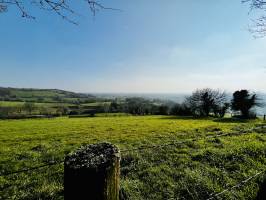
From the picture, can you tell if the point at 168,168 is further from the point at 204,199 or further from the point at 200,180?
the point at 204,199

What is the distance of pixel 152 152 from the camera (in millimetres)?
10266

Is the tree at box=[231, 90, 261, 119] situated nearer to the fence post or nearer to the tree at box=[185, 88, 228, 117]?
the tree at box=[185, 88, 228, 117]

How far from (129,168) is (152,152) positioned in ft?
7.32

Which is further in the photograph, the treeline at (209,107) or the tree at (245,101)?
the treeline at (209,107)

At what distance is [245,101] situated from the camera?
66.0 m

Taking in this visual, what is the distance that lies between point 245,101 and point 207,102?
44.8 ft

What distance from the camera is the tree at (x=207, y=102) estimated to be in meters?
77.9

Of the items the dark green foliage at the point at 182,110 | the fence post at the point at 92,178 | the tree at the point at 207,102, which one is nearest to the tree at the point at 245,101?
the tree at the point at 207,102

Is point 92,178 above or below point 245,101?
below

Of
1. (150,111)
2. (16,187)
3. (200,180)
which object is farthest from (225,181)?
(150,111)

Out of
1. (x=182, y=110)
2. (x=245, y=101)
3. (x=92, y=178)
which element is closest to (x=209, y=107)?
(x=182, y=110)

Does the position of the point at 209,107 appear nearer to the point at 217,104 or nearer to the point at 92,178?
the point at 217,104

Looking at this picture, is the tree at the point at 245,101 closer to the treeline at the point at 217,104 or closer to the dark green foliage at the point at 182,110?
the treeline at the point at 217,104

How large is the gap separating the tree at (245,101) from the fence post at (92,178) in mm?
70645
